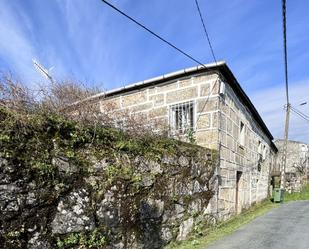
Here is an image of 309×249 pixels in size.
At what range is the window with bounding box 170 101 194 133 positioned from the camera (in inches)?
427

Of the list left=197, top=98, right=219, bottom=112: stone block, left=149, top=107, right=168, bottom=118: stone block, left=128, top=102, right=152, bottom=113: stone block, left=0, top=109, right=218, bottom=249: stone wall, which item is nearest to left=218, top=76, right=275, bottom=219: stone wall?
left=197, top=98, right=219, bottom=112: stone block

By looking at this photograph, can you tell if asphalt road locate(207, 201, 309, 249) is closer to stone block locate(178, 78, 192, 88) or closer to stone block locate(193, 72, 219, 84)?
stone block locate(193, 72, 219, 84)

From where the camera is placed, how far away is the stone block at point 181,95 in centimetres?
1082

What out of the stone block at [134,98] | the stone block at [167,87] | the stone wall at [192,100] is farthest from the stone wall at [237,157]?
the stone block at [134,98]

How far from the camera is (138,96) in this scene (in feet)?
39.8

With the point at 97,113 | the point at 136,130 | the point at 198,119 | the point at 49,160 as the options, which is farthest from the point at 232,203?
the point at 49,160

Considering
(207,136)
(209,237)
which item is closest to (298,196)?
(207,136)

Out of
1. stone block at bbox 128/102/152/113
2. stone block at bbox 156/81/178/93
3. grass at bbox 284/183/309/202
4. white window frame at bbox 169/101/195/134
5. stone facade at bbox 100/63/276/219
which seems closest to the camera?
stone facade at bbox 100/63/276/219

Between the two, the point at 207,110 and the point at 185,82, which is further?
the point at 185,82

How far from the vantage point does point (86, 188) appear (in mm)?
5035

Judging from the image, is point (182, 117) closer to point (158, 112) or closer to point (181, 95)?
point (181, 95)

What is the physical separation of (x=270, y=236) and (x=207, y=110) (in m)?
4.37

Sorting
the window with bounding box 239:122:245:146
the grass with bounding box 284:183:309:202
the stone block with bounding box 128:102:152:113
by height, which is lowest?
the grass with bounding box 284:183:309:202

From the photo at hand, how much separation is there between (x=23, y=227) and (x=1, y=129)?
125 cm
